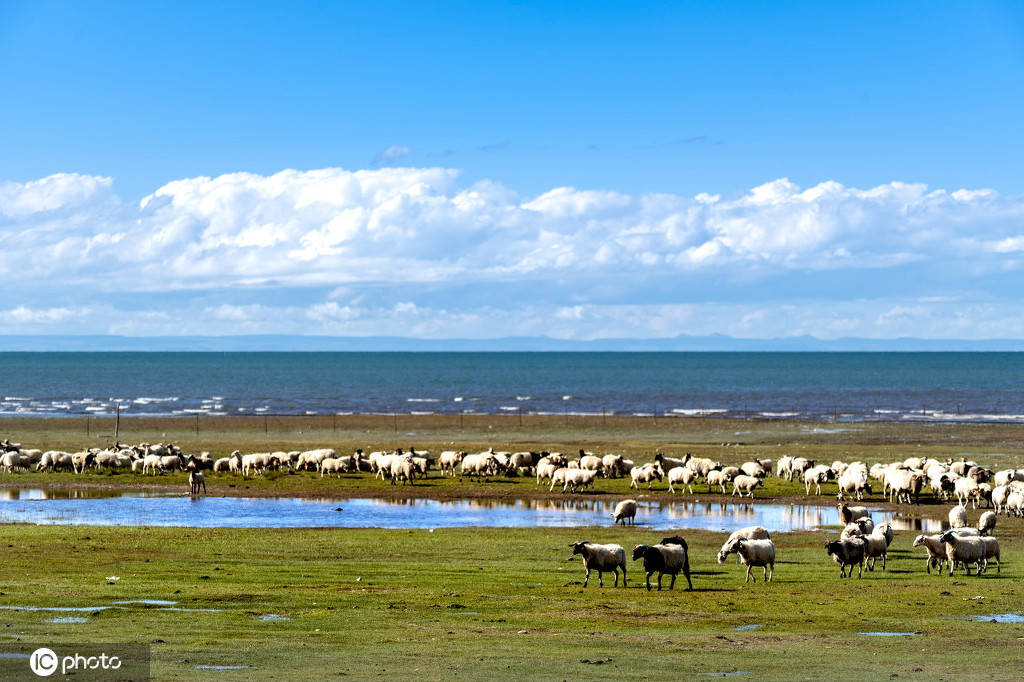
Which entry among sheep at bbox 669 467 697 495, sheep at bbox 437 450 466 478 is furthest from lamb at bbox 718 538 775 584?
sheep at bbox 437 450 466 478

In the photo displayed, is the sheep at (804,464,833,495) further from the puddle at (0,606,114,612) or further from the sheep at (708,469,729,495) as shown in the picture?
the puddle at (0,606,114,612)

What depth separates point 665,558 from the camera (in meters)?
24.1

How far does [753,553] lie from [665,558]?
225 cm

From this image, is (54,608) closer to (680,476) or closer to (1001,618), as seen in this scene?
(1001,618)

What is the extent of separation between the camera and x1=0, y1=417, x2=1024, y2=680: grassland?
1700cm

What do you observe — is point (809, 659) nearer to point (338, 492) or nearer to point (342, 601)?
point (342, 601)

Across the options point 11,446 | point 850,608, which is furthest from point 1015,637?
point 11,446

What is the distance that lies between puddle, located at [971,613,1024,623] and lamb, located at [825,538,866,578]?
4.61 metres

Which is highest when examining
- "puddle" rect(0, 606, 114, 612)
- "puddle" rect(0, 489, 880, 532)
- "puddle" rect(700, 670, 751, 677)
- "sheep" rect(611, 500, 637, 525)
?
"sheep" rect(611, 500, 637, 525)

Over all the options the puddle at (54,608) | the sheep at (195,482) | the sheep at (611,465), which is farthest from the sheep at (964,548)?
the sheep at (195,482)

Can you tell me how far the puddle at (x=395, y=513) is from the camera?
3741cm

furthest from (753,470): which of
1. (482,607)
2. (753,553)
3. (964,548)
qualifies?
(482,607)

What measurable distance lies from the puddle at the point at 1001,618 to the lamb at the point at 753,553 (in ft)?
16.7

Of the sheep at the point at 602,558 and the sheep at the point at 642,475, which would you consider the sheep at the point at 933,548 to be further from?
the sheep at the point at 642,475
